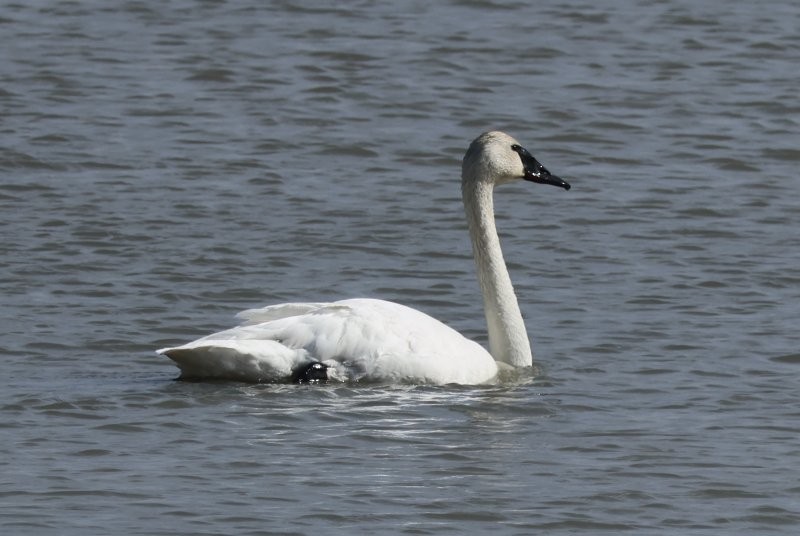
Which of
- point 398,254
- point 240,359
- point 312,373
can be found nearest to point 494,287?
point 312,373

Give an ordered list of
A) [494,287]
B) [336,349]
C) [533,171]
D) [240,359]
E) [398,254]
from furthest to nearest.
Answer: [398,254]
[533,171]
[494,287]
[336,349]
[240,359]

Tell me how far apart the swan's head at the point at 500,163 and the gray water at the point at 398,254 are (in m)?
0.89

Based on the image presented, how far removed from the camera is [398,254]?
477 inches

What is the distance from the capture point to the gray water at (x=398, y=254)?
7.53 metres

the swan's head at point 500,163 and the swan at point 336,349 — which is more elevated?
the swan's head at point 500,163

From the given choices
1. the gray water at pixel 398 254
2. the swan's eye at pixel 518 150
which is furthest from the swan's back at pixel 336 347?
the swan's eye at pixel 518 150

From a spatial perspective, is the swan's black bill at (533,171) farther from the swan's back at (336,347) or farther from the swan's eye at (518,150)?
the swan's back at (336,347)

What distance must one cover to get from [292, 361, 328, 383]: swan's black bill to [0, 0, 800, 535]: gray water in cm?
7

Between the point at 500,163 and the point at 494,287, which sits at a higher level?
the point at 500,163

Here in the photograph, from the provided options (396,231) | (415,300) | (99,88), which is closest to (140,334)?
(415,300)

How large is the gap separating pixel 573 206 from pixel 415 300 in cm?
263

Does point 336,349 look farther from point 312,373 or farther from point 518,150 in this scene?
point 518,150

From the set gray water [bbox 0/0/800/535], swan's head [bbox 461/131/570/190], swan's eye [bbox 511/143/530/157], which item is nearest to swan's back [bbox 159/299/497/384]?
gray water [bbox 0/0/800/535]

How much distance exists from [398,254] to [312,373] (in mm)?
3218
